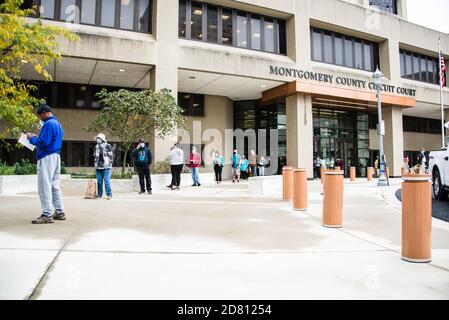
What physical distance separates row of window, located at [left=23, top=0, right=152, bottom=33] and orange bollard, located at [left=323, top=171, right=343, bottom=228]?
49.1 ft

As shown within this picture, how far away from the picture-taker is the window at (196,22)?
1889 cm

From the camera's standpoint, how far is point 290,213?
7539 millimetres

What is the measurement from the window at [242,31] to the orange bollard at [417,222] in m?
17.5

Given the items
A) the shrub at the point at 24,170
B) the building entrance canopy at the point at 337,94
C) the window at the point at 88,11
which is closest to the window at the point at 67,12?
the window at the point at 88,11

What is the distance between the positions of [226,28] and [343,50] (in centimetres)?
897

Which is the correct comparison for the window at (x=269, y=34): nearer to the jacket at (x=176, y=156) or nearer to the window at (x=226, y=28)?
the window at (x=226, y=28)

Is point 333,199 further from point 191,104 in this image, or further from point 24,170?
point 191,104

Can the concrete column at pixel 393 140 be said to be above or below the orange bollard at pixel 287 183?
above

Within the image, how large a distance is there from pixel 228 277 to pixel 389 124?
2515 cm

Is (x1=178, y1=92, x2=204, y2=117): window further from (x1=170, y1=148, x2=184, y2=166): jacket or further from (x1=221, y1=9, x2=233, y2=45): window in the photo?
(x1=170, y1=148, x2=184, y2=166): jacket

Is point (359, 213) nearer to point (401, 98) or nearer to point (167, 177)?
point (167, 177)

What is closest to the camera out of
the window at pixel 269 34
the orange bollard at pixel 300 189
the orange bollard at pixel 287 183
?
the orange bollard at pixel 300 189

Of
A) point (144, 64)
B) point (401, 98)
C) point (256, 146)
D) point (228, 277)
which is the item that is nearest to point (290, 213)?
point (228, 277)

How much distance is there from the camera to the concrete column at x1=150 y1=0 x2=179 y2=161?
55.5ft
